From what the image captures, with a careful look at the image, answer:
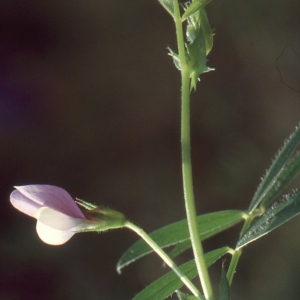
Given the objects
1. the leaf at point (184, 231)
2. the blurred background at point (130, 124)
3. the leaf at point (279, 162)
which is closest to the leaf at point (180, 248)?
the leaf at point (184, 231)

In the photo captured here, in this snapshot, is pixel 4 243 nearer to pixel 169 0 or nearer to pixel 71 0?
pixel 71 0

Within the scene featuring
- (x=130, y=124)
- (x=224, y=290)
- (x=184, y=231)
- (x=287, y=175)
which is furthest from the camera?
(x=130, y=124)

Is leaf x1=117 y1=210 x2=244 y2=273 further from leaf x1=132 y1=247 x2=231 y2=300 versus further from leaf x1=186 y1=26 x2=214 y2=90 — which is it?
leaf x1=186 y1=26 x2=214 y2=90

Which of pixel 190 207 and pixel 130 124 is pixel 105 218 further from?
pixel 130 124

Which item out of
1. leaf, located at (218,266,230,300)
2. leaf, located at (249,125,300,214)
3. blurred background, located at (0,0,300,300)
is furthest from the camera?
blurred background, located at (0,0,300,300)

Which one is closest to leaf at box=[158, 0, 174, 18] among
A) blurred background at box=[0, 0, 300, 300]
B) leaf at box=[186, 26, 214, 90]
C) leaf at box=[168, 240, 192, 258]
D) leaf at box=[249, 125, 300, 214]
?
leaf at box=[186, 26, 214, 90]

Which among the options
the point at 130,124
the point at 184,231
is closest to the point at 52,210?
the point at 184,231

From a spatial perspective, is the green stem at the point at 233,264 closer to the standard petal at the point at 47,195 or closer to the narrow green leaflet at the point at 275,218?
the narrow green leaflet at the point at 275,218
